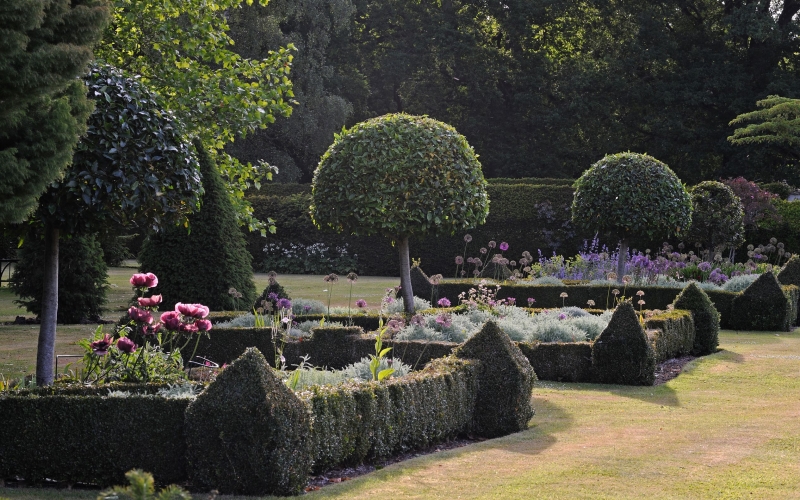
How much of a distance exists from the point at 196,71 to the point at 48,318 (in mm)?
6054

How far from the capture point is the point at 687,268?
18.5 m

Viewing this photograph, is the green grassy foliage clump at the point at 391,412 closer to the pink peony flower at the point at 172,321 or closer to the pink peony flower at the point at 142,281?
the pink peony flower at the point at 172,321

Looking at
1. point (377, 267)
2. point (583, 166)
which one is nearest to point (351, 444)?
point (377, 267)

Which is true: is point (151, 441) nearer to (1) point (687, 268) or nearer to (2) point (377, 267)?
(1) point (687, 268)

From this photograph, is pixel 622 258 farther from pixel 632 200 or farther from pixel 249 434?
pixel 249 434

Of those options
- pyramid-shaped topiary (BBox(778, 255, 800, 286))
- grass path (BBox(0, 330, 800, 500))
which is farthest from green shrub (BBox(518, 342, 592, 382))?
pyramid-shaped topiary (BBox(778, 255, 800, 286))

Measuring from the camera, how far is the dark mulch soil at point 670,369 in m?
Result: 10.2

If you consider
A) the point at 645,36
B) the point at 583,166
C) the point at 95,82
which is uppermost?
the point at 645,36

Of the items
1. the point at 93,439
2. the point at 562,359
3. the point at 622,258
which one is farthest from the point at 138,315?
the point at 622,258

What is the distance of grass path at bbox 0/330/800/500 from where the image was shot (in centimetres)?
538

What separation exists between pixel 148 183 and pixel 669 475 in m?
4.35

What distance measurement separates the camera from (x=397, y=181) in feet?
37.3

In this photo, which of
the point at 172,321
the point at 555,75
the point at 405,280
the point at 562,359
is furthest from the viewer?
the point at 555,75

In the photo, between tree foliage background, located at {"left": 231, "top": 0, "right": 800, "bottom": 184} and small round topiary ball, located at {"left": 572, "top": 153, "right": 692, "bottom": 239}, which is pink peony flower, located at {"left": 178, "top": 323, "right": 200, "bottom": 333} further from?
tree foliage background, located at {"left": 231, "top": 0, "right": 800, "bottom": 184}
